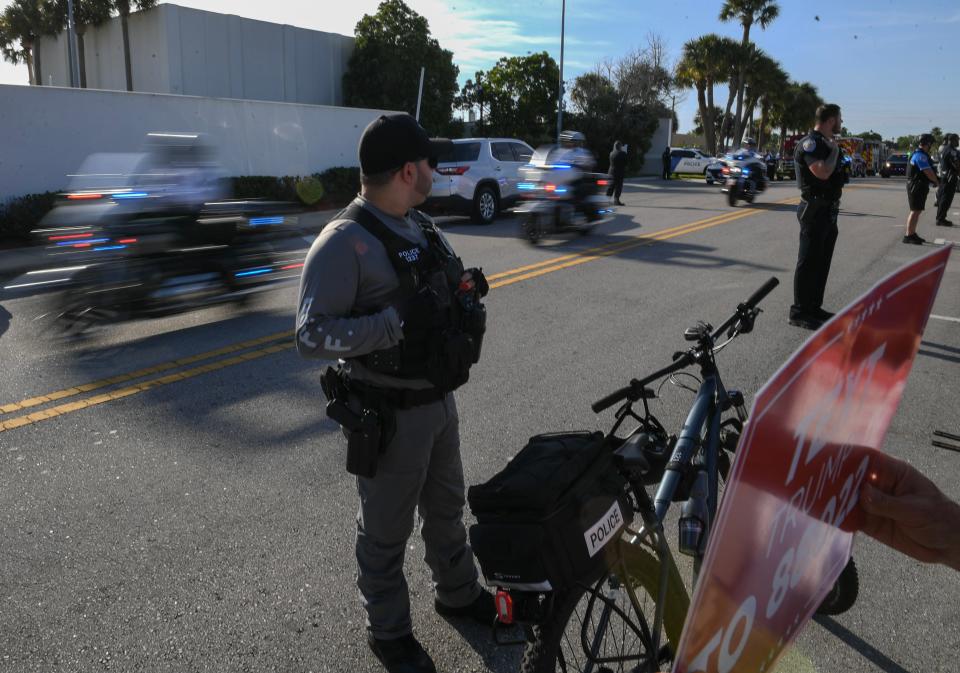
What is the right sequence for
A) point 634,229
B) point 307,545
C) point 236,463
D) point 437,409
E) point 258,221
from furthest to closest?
point 634,229 < point 258,221 < point 236,463 < point 307,545 < point 437,409

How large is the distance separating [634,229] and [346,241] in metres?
13.2

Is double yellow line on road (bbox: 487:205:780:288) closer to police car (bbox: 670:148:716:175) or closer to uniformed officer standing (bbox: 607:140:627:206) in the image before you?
uniformed officer standing (bbox: 607:140:627:206)

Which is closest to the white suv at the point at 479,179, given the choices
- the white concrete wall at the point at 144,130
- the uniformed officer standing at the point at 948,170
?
the white concrete wall at the point at 144,130

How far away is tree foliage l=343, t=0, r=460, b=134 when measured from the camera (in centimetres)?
3972

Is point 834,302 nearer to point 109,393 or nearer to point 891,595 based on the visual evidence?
point 891,595

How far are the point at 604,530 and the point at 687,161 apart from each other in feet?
142

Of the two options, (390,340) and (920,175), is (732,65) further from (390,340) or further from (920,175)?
(390,340)

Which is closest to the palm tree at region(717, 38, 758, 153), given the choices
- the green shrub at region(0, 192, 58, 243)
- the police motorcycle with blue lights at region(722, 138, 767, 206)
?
the police motorcycle with blue lights at region(722, 138, 767, 206)

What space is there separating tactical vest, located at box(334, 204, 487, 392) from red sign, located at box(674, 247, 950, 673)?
54.5 inches

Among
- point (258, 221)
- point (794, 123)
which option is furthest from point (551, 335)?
point (794, 123)

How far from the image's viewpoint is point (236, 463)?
443cm

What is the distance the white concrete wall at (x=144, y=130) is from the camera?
1528cm

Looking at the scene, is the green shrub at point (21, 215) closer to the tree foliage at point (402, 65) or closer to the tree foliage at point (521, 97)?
the tree foliage at point (402, 65)

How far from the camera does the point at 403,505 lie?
2.66m
